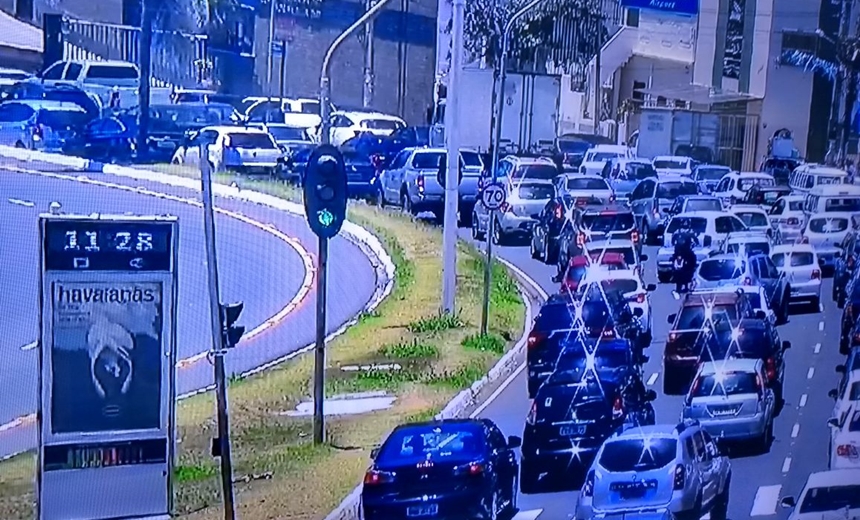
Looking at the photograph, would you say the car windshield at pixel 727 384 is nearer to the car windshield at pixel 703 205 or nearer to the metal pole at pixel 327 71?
the car windshield at pixel 703 205

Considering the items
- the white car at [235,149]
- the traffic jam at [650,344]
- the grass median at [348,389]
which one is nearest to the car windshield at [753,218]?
the traffic jam at [650,344]

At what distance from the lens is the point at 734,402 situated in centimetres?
401

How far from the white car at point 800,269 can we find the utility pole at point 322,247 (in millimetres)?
1716

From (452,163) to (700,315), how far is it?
1034 millimetres

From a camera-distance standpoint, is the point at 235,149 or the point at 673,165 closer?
the point at 235,149

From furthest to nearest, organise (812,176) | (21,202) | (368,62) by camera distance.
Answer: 1. (812,176)
2. (368,62)
3. (21,202)

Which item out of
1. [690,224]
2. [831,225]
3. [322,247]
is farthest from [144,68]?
[831,225]

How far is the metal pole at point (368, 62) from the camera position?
3438 mm

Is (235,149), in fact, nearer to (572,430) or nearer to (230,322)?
(230,322)

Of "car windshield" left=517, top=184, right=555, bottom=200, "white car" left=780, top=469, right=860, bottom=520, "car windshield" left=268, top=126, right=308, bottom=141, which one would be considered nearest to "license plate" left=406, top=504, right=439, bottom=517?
"car windshield" left=517, top=184, right=555, bottom=200

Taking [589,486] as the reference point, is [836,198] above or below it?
above

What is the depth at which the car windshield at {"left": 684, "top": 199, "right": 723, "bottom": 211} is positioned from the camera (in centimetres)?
412

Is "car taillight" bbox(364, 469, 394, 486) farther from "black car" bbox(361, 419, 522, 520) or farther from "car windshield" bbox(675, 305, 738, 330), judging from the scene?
"car windshield" bbox(675, 305, 738, 330)

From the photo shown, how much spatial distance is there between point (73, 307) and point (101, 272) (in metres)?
0.11
